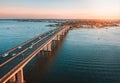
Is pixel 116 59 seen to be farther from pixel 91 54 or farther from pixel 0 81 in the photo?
pixel 0 81

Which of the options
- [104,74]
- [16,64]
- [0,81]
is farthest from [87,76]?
[0,81]

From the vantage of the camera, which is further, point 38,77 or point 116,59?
point 116,59

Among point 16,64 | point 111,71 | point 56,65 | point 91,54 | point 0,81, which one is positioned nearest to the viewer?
point 0,81

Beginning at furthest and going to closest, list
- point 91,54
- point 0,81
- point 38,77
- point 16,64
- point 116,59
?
1. point 91,54
2. point 116,59
3. point 38,77
4. point 16,64
5. point 0,81

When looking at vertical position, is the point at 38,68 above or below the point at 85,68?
below

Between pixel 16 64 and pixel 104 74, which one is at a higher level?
pixel 16 64

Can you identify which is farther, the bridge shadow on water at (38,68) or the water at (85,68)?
the bridge shadow on water at (38,68)

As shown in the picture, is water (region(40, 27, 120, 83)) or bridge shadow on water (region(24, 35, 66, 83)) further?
bridge shadow on water (region(24, 35, 66, 83))

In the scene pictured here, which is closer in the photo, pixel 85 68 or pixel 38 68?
pixel 85 68

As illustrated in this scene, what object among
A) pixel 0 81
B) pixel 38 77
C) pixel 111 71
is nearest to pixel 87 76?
pixel 111 71
